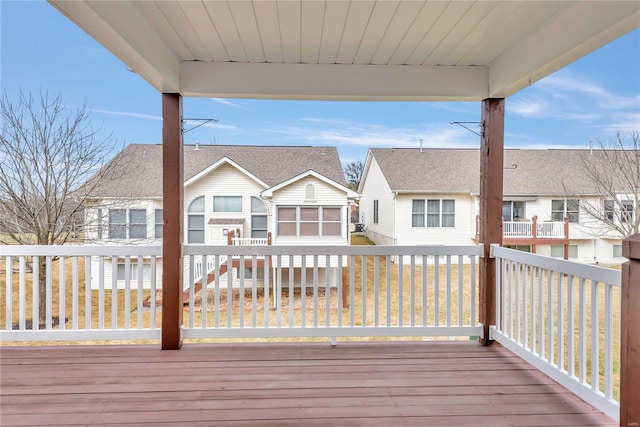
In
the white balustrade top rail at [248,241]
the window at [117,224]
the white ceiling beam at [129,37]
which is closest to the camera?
the white ceiling beam at [129,37]

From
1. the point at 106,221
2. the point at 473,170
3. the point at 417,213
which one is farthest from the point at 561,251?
the point at 106,221

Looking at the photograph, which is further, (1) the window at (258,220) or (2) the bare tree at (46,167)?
(2) the bare tree at (46,167)

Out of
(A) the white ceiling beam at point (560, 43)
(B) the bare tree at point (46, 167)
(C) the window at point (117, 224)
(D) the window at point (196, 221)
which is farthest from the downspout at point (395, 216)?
(B) the bare tree at point (46, 167)

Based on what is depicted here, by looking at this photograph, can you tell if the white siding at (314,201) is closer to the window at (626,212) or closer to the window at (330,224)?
the window at (330,224)

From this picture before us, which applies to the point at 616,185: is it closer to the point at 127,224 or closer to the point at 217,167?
the point at 217,167

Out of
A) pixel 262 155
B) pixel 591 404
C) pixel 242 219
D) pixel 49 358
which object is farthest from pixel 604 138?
pixel 49 358

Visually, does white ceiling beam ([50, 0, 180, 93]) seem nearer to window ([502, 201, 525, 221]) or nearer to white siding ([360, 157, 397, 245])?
white siding ([360, 157, 397, 245])

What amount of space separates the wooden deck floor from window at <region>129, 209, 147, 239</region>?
118cm

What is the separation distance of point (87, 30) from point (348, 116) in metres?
2.19

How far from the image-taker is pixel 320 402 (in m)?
1.98

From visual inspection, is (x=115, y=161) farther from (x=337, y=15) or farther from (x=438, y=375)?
(x=438, y=375)

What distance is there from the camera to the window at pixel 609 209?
8.38 feet

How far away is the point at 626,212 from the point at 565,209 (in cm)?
44

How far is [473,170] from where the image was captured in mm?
3129
